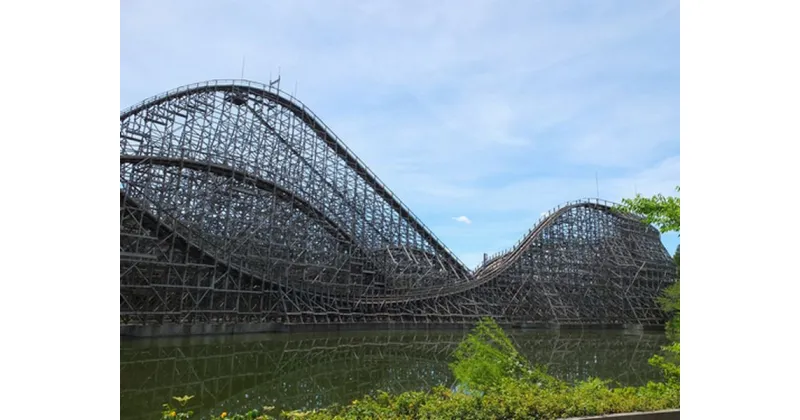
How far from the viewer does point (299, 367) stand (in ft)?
34.2

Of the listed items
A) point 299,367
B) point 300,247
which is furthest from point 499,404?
point 300,247

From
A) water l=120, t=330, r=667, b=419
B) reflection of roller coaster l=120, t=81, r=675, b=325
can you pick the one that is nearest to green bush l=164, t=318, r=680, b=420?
water l=120, t=330, r=667, b=419

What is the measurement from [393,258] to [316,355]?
430 inches

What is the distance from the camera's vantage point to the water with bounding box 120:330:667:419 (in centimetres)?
738

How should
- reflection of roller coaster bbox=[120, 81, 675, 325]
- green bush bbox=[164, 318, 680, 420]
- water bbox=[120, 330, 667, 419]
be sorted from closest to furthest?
green bush bbox=[164, 318, 680, 420]
water bbox=[120, 330, 667, 419]
reflection of roller coaster bbox=[120, 81, 675, 325]

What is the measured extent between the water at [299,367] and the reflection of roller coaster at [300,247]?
2243 millimetres

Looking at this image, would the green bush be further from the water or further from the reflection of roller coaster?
the reflection of roller coaster

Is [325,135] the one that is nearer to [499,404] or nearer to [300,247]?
[300,247]

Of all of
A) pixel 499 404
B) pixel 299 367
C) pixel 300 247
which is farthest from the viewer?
pixel 300 247

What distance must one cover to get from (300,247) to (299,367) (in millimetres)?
9283

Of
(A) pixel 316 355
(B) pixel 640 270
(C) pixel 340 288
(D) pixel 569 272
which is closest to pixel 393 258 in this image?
(C) pixel 340 288

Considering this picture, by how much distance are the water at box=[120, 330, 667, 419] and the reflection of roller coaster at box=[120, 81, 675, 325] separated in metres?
2.24
